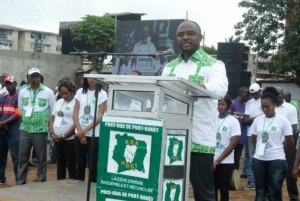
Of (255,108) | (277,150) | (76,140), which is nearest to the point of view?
(277,150)

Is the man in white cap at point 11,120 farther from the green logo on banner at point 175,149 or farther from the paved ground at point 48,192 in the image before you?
the green logo on banner at point 175,149

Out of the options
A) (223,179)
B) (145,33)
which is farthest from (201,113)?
(145,33)

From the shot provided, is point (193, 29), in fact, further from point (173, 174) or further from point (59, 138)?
point (59, 138)

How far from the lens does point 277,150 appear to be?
6.94 m

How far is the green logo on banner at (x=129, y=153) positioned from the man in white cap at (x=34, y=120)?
4.56m

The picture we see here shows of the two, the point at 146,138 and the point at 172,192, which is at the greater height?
the point at 146,138

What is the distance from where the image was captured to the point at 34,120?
8.62 metres

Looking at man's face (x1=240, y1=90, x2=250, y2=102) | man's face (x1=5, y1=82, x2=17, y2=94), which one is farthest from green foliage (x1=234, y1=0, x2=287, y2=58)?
man's face (x1=5, y1=82, x2=17, y2=94)

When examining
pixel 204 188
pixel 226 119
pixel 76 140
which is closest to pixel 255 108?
pixel 226 119

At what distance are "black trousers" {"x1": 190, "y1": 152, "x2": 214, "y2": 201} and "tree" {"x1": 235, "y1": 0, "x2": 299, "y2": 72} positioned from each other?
73.2 feet

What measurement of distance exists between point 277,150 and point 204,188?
8.93 ft

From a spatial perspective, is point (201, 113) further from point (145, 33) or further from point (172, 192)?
point (145, 33)

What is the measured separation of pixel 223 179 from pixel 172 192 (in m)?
3.01

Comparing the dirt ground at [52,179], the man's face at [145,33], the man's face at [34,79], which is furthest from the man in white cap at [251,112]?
the man's face at [145,33]
